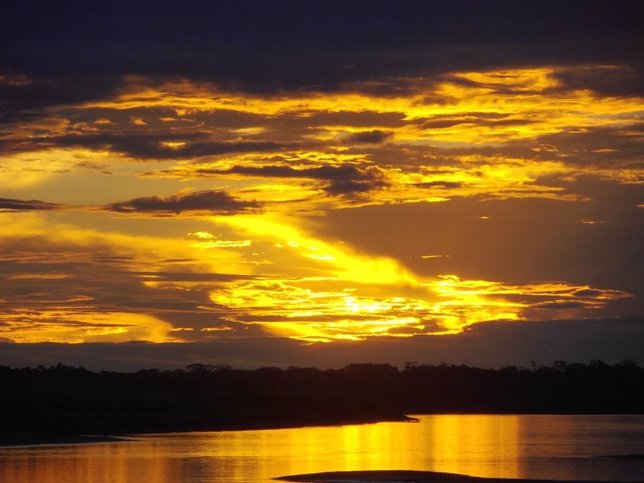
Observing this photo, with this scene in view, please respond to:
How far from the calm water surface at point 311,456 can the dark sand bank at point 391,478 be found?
2.37 metres

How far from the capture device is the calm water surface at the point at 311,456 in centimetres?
5756

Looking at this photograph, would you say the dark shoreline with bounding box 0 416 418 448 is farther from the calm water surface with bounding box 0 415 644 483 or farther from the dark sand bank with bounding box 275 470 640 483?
the dark sand bank with bounding box 275 470 640 483

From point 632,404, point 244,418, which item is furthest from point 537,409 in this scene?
point 244,418

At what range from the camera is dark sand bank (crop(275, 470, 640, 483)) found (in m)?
54.2

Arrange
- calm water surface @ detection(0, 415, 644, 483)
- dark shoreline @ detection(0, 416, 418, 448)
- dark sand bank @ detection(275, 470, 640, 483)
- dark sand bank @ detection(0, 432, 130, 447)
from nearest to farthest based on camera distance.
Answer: dark sand bank @ detection(275, 470, 640, 483) < calm water surface @ detection(0, 415, 644, 483) < dark sand bank @ detection(0, 432, 130, 447) < dark shoreline @ detection(0, 416, 418, 448)

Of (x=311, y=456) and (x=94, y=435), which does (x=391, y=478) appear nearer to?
(x=311, y=456)

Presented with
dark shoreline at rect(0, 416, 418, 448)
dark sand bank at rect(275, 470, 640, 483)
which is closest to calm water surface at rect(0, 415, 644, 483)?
dark sand bank at rect(275, 470, 640, 483)

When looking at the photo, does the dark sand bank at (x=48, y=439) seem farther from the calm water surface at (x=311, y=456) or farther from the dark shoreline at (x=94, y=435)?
the calm water surface at (x=311, y=456)

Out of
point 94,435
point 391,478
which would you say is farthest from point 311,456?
point 94,435

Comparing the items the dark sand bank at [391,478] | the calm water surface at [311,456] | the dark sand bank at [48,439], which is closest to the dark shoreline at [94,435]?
the dark sand bank at [48,439]

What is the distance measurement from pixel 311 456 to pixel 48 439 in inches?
999

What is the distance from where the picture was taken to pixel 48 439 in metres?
86.9

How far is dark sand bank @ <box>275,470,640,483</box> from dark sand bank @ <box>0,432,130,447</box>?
31722mm

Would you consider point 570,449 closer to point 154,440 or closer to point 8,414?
point 154,440
